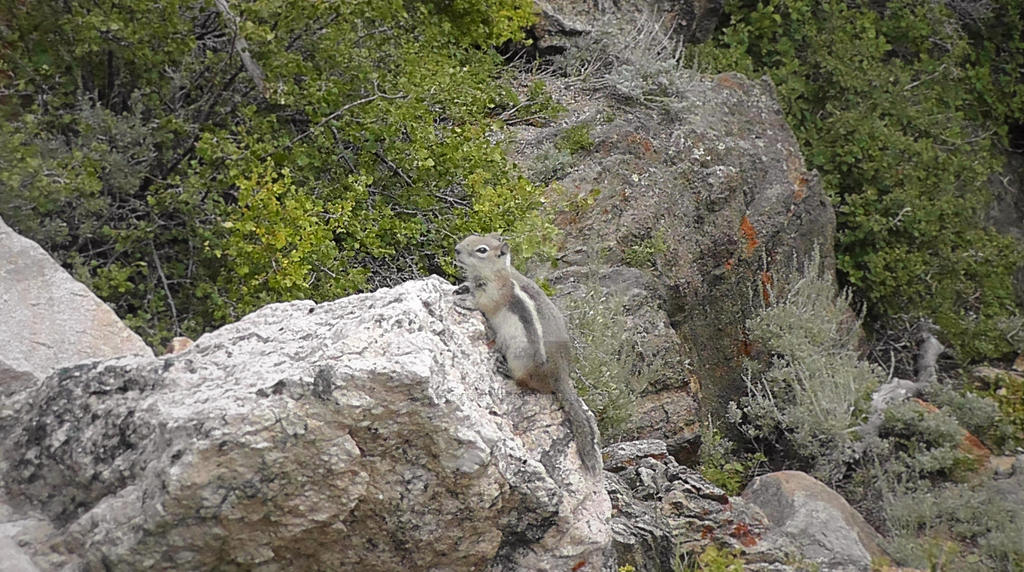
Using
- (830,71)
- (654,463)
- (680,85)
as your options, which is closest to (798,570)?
(654,463)

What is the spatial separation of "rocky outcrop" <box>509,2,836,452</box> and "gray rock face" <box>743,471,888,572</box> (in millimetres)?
773

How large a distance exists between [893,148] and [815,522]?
6195mm

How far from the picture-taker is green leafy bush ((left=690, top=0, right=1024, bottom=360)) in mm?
10766

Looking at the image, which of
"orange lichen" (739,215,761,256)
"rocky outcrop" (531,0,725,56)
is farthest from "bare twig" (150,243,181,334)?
"orange lichen" (739,215,761,256)

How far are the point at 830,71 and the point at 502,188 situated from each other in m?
6.32

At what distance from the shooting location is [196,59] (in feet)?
22.2

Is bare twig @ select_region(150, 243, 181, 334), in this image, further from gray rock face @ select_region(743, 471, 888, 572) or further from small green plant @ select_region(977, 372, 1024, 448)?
small green plant @ select_region(977, 372, 1024, 448)

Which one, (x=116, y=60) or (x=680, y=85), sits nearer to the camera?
(x=116, y=60)

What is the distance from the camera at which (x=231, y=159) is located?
6172mm

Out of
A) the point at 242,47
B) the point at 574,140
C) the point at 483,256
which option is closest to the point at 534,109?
the point at 574,140

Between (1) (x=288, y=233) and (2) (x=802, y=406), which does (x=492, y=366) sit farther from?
(2) (x=802, y=406)

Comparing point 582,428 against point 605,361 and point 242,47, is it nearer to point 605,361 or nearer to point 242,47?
point 605,361

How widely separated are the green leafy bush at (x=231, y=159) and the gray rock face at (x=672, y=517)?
150 cm

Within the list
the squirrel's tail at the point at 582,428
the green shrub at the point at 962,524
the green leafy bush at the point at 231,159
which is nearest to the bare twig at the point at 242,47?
the green leafy bush at the point at 231,159
